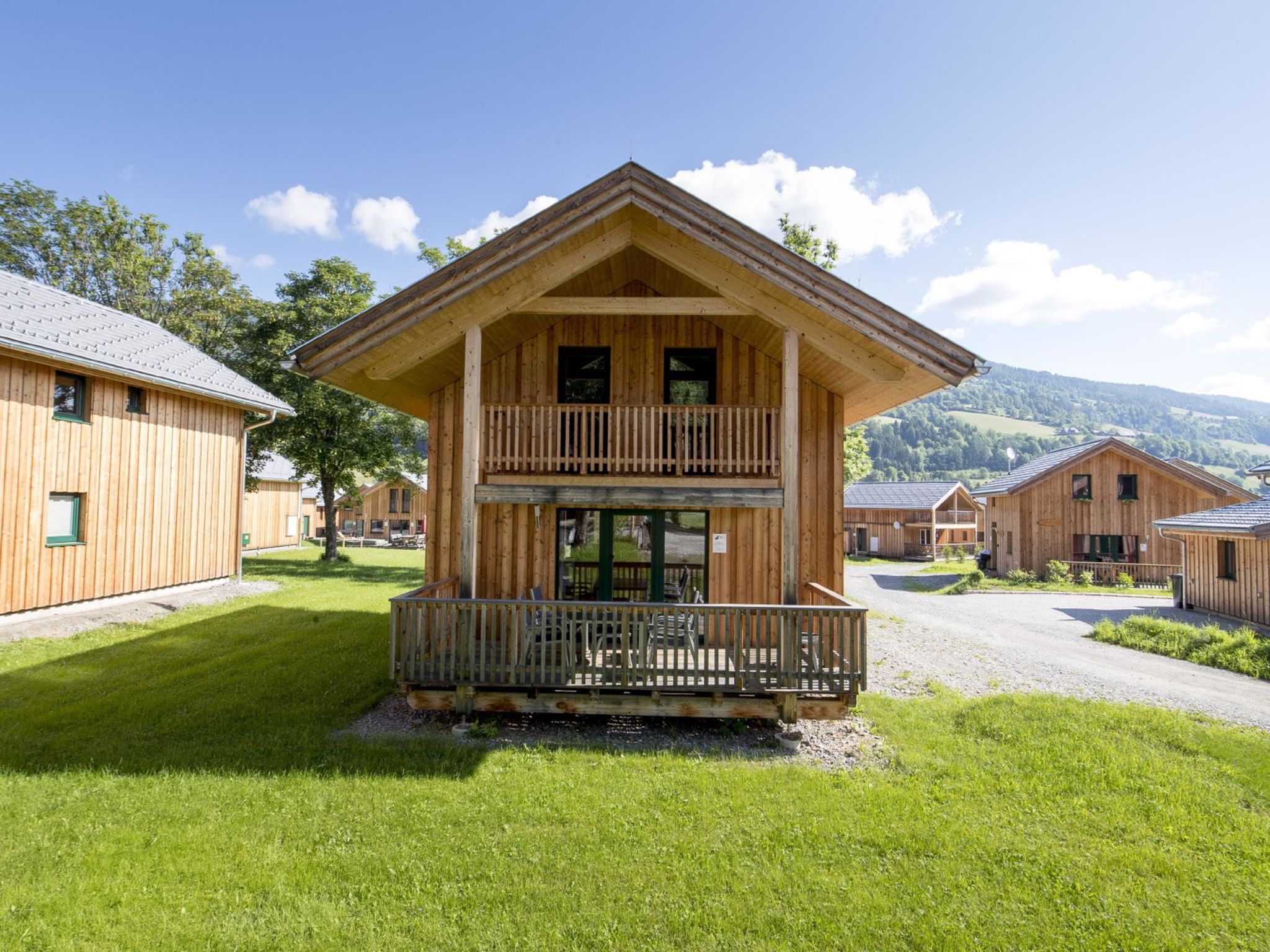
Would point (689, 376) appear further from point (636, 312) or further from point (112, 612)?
point (112, 612)

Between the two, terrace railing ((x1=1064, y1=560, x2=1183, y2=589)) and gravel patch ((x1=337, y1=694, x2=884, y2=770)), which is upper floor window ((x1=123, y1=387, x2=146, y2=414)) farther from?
terrace railing ((x1=1064, y1=560, x2=1183, y2=589))

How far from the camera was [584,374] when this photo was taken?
10172 mm

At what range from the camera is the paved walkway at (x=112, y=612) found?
35.8ft

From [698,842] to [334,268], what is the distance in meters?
28.5

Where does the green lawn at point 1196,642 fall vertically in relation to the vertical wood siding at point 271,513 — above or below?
below

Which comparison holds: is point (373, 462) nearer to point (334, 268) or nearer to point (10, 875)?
point (334, 268)

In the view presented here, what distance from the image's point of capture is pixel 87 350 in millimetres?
12203

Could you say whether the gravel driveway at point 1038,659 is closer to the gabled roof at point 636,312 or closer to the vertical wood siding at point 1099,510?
the gabled roof at point 636,312

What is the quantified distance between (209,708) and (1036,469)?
3207 centimetres

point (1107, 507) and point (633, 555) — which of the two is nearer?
point (633, 555)

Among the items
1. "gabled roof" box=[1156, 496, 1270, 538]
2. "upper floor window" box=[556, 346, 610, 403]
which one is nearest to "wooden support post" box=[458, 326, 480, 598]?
"upper floor window" box=[556, 346, 610, 403]

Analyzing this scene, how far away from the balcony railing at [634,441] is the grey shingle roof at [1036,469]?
23.3 meters

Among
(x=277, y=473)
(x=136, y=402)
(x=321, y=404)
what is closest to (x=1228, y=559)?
(x=136, y=402)

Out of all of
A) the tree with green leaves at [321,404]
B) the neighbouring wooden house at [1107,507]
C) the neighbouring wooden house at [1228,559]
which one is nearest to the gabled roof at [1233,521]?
the neighbouring wooden house at [1228,559]
